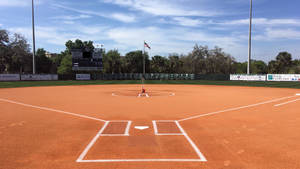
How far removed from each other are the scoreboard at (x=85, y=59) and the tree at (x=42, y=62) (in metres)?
57.2

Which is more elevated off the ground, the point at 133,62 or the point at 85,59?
the point at 133,62

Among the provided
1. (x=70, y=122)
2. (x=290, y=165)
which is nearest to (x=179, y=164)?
(x=290, y=165)

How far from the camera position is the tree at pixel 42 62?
9100cm

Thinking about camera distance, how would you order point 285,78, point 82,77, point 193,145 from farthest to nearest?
point 82,77
point 285,78
point 193,145

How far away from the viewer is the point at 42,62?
9238 centimetres

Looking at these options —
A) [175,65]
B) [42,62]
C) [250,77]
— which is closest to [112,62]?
[175,65]

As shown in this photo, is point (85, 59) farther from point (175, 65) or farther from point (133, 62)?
point (175, 65)

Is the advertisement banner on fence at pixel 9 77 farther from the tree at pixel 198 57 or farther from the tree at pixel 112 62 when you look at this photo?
the tree at pixel 198 57

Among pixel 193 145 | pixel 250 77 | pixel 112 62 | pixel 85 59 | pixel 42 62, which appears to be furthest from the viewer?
pixel 42 62

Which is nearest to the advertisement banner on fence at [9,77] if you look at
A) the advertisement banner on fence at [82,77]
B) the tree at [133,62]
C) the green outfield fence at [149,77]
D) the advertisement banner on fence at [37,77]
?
the advertisement banner on fence at [37,77]

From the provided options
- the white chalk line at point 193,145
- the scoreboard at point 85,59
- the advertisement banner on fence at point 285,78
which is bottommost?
the white chalk line at point 193,145

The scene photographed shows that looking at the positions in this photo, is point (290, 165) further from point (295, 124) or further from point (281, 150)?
point (295, 124)

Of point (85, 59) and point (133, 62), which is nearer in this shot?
point (85, 59)

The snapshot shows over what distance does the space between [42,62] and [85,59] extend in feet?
193
